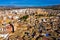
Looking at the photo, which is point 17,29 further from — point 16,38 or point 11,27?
point 16,38

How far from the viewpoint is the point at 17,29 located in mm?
6410

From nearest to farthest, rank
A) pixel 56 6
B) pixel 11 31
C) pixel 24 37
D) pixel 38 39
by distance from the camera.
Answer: pixel 38 39, pixel 24 37, pixel 11 31, pixel 56 6

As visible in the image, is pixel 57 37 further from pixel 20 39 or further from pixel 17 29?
pixel 17 29

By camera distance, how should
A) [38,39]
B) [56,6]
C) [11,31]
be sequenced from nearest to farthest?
[38,39] → [11,31] → [56,6]

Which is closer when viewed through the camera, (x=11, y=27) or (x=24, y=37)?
(x=24, y=37)

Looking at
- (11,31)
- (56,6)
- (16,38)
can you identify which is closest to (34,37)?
(16,38)

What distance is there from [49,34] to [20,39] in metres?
0.87

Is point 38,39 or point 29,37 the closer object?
point 38,39

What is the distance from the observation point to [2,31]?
6242 millimetres

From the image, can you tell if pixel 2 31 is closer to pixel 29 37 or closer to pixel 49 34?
pixel 29 37

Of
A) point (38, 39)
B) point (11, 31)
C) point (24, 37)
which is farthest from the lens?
point (11, 31)

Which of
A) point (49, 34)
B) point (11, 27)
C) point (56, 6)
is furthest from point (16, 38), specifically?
point (56, 6)

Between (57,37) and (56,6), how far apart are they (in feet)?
53.4

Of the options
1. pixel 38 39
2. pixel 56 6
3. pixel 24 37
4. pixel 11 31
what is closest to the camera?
pixel 38 39
